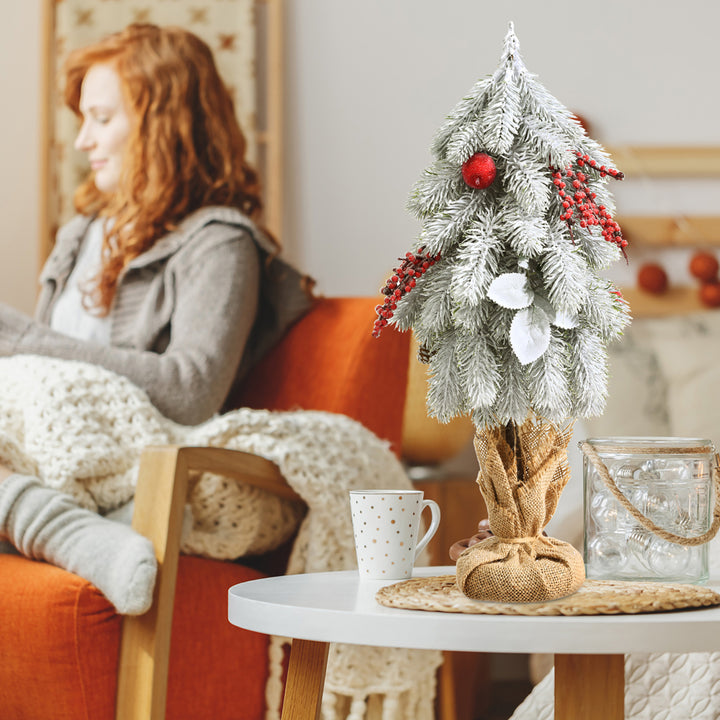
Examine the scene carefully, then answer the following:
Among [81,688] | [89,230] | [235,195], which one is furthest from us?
[89,230]

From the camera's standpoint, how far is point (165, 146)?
160 centimetres

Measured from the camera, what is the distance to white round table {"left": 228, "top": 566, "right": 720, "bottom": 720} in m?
0.56

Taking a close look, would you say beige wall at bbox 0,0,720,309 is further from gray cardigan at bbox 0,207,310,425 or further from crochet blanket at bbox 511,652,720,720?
crochet blanket at bbox 511,652,720,720

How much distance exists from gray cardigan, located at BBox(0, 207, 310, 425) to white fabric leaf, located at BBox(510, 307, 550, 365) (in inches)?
32.7

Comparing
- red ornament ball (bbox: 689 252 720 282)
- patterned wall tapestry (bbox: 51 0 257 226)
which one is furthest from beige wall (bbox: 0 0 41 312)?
red ornament ball (bbox: 689 252 720 282)

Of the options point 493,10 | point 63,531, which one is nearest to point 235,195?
point 63,531

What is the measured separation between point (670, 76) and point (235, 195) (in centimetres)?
132

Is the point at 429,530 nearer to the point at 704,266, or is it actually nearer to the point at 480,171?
the point at 480,171

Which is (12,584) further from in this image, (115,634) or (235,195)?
(235,195)

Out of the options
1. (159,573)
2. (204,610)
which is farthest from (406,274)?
(204,610)

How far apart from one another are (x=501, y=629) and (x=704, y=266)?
77.3 inches

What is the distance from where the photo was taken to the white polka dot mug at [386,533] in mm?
797

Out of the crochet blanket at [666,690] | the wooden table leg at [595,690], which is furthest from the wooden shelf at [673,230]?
the wooden table leg at [595,690]

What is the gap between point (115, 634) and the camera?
1086 mm
